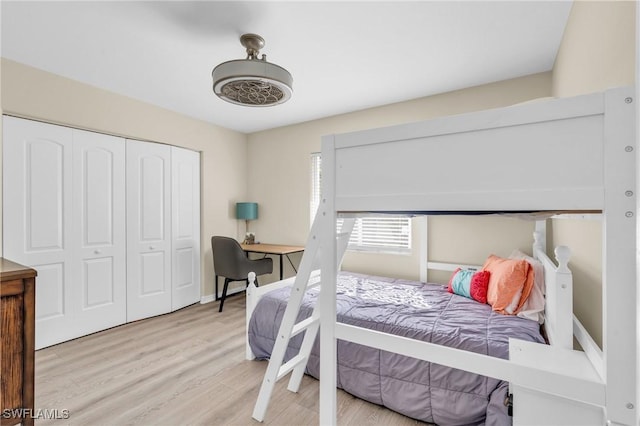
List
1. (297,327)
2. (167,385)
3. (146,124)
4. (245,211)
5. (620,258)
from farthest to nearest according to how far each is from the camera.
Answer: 1. (245,211)
2. (146,124)
3. (167,385)
4. (297,327)
5. (620,258)

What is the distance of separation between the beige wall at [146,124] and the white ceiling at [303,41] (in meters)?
0.15

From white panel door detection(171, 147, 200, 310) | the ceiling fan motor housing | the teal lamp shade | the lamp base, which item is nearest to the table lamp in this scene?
the teal lamp shade

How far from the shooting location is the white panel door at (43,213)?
2510mm

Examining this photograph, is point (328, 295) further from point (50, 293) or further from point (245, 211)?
point (245, 211)

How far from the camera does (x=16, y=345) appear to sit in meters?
1.48

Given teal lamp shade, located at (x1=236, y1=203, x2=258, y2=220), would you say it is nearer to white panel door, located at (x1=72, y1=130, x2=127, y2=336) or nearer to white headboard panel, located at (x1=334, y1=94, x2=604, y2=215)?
white panel door, located at (x1=72, y1=130, x2=127, y2=336)

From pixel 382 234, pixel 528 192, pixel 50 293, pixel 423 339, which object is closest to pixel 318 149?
pixel 382 234

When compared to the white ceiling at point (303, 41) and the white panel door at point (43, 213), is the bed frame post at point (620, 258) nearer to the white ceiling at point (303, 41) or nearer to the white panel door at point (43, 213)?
the white ceiling at point (303, 41)

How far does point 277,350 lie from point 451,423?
1.05 metres

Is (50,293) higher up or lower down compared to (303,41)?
lower down

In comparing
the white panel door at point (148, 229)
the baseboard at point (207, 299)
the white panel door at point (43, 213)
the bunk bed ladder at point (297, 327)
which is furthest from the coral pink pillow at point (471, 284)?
the white panel door at point (43, 213)

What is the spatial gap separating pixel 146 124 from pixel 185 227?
1306mm

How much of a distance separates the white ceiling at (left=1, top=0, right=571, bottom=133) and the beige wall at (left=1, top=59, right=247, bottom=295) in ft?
0.49

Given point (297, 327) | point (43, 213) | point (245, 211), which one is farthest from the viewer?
point (245, 211)
